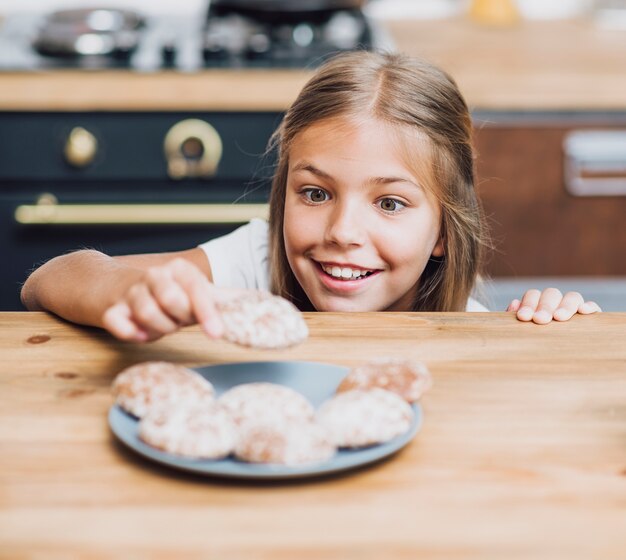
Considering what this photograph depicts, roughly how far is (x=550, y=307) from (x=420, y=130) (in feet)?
1.38

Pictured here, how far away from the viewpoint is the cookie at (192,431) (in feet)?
2.23

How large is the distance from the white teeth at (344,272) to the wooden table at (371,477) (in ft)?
1.34

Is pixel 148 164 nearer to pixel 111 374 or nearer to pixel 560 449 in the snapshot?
pixel 111 374

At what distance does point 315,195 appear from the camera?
1.36 metres

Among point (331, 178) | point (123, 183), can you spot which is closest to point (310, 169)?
point (331, 178)

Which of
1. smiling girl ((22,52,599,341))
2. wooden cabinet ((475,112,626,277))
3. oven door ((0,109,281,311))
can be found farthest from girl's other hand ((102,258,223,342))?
wooden cabinet ((475,112,626,277))

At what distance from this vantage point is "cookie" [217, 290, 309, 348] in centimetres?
80

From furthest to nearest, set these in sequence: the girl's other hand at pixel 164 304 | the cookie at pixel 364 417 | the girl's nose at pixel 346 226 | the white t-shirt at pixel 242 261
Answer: the white t-shirt at pixel 242 261, the girl's nose at pixel 346 226, the girl's other hand at pixel 164 304, the cookie at pixel 364 417

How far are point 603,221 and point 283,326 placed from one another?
168cm

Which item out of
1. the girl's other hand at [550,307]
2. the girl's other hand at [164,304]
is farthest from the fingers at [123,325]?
the girl's other hand at [550,307]

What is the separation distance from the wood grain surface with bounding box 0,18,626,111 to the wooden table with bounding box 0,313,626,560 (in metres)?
1.27

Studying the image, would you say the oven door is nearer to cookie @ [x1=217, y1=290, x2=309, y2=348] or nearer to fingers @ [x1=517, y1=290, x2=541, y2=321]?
fingers @ [x1=517, y1=290, x2=541, y2=321]

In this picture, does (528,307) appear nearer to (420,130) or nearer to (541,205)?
(420,130)

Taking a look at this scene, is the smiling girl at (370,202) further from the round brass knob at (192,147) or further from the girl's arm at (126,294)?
the round brass knob at (192,147)
